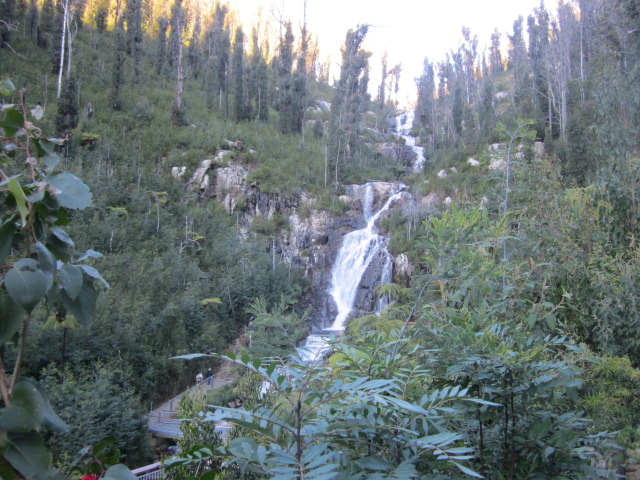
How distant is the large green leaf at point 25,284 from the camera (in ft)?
1.90

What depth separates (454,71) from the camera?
42656 mm

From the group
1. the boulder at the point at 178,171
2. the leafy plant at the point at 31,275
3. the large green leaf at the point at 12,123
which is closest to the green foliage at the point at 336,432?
the leafy plant at the point at 31,275

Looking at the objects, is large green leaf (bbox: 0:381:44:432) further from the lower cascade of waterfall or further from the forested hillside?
the lower cascade of waterfall

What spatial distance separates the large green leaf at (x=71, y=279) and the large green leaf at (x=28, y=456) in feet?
0.68

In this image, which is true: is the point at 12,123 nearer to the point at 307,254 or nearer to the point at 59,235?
the point at 59,235

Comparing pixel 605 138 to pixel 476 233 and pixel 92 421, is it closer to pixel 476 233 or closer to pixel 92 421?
pixel 476 233

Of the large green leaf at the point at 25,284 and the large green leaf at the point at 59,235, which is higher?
the large green leaf at the point at 59,235

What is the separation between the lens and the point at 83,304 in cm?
74

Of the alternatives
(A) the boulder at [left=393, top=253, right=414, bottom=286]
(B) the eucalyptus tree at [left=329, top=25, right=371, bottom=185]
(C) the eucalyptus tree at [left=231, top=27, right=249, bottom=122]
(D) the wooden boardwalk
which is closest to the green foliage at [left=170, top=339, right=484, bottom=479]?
(D) the wooden boardwalk

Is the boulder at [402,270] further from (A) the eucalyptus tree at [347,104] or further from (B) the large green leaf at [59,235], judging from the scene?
(B) the large green leaf at [59,235]

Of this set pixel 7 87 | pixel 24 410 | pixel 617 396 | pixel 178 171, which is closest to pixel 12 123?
pixel 7 87

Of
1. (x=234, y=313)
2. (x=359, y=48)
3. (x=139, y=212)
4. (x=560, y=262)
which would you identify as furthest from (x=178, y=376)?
(x=359, y=48)

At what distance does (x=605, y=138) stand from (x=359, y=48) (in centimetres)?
3122

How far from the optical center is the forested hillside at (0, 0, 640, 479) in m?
0.93
